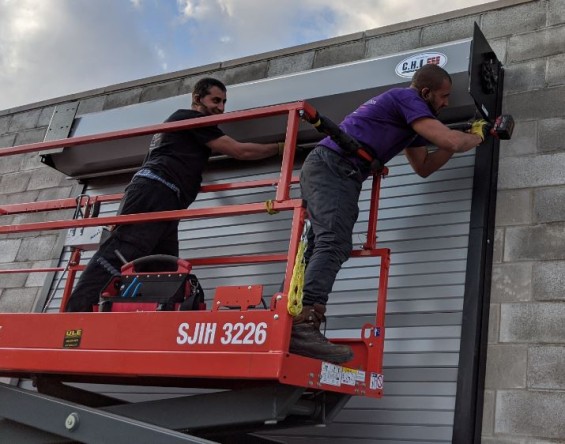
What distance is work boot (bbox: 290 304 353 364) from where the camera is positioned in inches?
140

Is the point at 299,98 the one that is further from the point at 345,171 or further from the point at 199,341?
the point at 199,341

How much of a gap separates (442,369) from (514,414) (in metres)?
0.54

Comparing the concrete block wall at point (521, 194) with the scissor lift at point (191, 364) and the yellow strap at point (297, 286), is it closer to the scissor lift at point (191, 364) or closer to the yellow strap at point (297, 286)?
the scissor lift at point (191, 364)

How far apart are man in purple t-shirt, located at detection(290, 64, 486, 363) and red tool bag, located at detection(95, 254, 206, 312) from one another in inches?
25.1

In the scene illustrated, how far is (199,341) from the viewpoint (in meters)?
3.52

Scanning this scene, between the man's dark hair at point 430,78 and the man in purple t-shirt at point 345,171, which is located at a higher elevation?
the man's dark hair at point 430,78

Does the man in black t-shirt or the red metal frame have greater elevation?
the man in black t-shirt

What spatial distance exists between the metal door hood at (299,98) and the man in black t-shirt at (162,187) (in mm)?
1028

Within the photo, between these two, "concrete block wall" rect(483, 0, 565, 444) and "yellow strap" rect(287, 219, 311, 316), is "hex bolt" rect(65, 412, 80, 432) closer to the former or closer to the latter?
"yellow strap" rect(287, 219, 311, 316)

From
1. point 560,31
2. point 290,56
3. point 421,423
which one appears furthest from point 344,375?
point 290,56

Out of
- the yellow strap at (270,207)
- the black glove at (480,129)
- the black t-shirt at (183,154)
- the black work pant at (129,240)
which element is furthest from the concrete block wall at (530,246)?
the black work pant at (129,240)

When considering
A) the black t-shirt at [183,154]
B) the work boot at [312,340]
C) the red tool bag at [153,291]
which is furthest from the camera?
the black t-shirt at [183,154]

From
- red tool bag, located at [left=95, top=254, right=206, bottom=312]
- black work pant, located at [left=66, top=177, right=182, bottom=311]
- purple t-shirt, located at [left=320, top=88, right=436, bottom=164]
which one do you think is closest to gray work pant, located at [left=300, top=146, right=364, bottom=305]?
purple t-shirt, located at [left=320, top=88, right=436, bottom=164]

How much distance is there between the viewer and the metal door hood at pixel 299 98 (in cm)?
521
